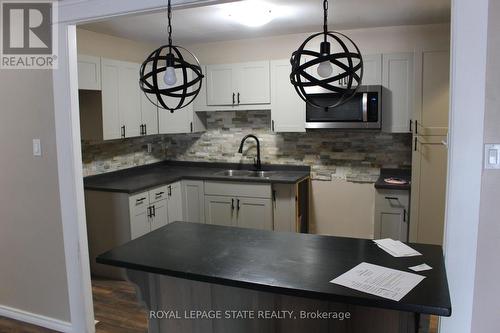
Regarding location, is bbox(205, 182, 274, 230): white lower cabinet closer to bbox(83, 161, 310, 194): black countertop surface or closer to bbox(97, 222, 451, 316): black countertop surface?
bbox(83, 161, 310, 194): black countertop surface

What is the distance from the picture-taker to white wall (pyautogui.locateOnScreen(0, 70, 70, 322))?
8.95ft

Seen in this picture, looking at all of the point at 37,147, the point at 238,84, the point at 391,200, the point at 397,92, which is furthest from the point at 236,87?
the point at 37,147

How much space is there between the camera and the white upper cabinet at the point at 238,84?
163 inches

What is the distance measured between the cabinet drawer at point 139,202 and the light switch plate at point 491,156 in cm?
280

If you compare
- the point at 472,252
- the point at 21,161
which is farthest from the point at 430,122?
the point at 21,161

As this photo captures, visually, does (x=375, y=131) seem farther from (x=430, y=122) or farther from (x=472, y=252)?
(x=472, y=252)

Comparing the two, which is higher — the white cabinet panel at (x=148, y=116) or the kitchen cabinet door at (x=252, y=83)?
the kitchen cabinet door at (x=252, y=83)

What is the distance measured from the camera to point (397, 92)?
3.71 m

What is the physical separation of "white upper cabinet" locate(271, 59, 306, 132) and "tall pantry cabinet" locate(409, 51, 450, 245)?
1.07 metres

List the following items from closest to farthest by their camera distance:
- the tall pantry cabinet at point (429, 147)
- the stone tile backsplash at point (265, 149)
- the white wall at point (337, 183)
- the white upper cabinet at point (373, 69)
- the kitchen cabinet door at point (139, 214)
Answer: the tall pantry cabinet at point (429, 147), the kitchen cabinet door at point (139, 214), the white upper cabinet at point (373, 69), the white wall at point (337, 183), the stone tile backsplash at point (265, 149)

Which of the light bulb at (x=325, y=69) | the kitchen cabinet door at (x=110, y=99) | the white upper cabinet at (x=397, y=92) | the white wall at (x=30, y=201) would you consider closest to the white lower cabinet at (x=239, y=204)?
the kitchen cabinet door at (x=110, y=99)

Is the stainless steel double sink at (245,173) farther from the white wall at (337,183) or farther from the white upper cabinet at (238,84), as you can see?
the white upper cabinet at (238,84)

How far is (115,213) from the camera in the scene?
366 centimetres

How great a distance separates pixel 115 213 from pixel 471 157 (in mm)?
2942
